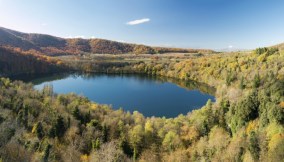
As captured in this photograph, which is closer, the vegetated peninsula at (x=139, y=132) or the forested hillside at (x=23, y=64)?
the vegetated peninsula at (x=139, y=132)

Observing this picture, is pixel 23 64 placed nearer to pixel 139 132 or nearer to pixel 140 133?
pixel 139 132

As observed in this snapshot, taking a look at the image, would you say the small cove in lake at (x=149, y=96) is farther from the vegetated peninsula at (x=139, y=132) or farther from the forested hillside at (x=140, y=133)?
the forested hillside at (x=140, y=133)

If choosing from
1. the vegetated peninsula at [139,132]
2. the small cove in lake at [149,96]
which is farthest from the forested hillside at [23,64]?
the vegetated peninsula at [139,132]

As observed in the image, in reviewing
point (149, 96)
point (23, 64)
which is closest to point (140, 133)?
point (149, 96)

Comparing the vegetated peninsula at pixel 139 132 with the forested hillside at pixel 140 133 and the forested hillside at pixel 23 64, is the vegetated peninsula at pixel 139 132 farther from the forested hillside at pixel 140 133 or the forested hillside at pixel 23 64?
the forested hillside at pixel 23 64

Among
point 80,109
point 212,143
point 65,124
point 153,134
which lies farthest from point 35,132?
point 212,143

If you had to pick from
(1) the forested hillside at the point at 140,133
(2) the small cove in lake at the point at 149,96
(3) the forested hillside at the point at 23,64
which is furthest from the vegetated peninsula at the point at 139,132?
(3) the forested hillside at the point at 23,64

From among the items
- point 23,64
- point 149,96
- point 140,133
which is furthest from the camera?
point 23,64

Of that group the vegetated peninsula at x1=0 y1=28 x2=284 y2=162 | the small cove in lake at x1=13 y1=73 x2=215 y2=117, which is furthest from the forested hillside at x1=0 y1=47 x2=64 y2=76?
the vegetated peninsula at x1=0 y1=28 x2=284 y2=162

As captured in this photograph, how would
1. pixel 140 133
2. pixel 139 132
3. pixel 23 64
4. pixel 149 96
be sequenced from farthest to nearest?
pixel 23 64 < pixel 149 96 < pixel 139 132 < pixel 140 133

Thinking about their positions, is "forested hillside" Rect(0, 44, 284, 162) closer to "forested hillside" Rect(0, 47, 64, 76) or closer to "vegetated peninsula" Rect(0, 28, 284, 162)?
"vegetated peninsula" Rect(0, 28, 284, 162)

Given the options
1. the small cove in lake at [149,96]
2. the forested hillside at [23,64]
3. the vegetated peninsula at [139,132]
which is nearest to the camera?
the vegetated peninsula at [139,132]

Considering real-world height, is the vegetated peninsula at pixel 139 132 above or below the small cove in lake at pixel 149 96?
above

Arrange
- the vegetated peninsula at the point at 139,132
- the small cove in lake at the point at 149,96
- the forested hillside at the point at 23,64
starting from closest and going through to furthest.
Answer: the vegetated peninsula at the point at 139,132 → the small cove in lake at the point at 149,96 → the forested hillside at the point at 23,64
